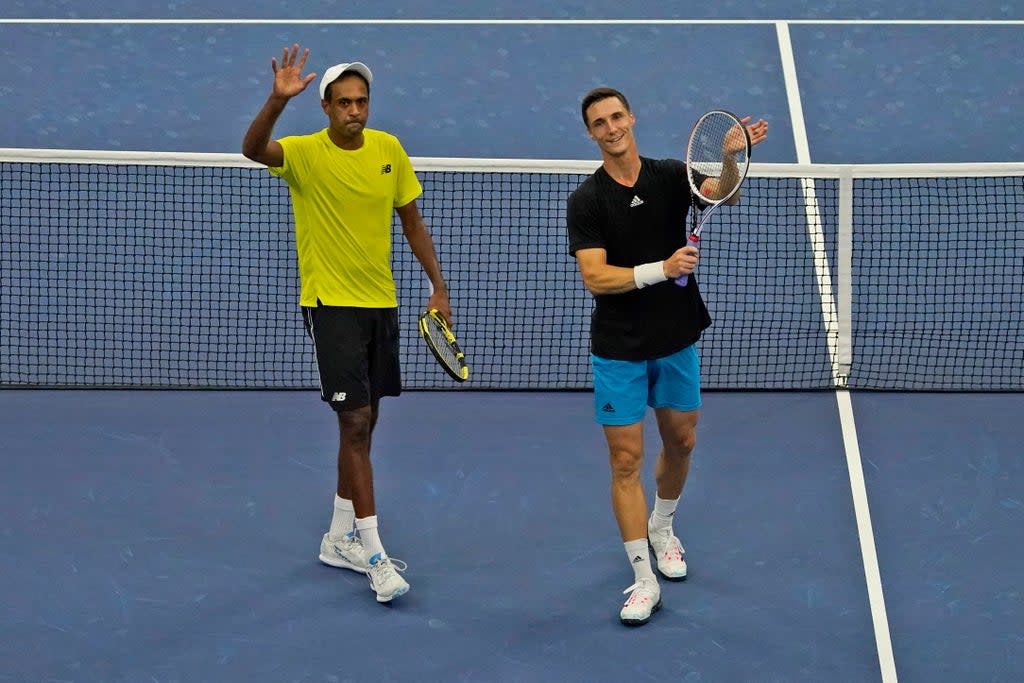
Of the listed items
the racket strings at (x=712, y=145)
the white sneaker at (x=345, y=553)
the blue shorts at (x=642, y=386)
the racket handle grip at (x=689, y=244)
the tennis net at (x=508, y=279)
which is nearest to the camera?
the racket handle grip at (x=689, y=244)

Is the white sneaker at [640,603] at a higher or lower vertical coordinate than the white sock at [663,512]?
lower

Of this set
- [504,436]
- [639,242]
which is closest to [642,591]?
[639,242]

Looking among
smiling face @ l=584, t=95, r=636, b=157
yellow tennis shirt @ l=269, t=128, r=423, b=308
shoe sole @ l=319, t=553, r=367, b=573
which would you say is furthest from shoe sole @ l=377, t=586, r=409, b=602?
smiling face @ l=584, t=95, r=636, b=157

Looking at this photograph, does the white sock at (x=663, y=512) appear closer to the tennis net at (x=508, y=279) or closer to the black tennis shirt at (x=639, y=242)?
the black tennis shirt at (x=639, y=242)

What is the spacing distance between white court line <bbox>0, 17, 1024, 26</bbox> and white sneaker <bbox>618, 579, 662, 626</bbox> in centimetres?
706

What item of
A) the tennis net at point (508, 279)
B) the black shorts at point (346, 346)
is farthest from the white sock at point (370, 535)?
the tennis net at point (508, 279)

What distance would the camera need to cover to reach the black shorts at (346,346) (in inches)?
248

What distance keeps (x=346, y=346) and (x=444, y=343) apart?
437mm

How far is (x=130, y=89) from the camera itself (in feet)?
38.0

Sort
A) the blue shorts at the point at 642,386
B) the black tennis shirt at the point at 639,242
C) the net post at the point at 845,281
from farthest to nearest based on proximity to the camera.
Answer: the net post at the point at 845,281
the blue shorts at the point at 642,386
the black tennis shirt at the point at 639,242

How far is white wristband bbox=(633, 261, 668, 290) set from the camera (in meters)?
5.80

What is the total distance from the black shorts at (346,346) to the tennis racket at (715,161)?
4.35 ft

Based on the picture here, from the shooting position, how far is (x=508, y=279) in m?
9.15

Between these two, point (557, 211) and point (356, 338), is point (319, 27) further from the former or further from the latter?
point (356, 338)
